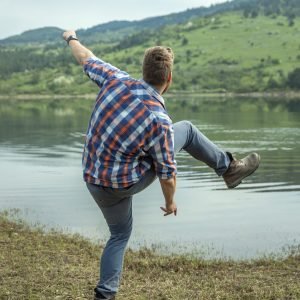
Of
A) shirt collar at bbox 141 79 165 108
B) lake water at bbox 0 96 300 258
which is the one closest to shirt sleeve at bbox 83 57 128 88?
shirt collar at bbox 141 79 165 108

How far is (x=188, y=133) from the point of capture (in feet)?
21.1

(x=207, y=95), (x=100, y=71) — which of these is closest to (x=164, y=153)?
(x=100, y=71)

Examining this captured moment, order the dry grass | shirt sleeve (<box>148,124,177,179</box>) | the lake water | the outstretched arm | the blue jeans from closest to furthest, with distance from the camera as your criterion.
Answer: shirt sleeve (<box>148,124,177,179</box>)
the blue jeans
the outstretched arm
the dry grass
the lake water

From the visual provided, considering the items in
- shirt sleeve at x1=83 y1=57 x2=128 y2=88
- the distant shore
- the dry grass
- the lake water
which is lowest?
the distant shore

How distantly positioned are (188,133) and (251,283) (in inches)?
116

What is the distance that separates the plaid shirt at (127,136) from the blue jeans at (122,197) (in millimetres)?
159

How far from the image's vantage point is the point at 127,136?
596 cm

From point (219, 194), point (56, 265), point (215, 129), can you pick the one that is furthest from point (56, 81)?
point (56, 265)

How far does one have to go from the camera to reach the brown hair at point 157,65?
19.5ft

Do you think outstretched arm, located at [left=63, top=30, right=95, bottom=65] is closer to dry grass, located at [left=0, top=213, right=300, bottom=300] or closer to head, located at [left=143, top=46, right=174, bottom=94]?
head, located at [left=143, top=46, right=174, bottom=94]

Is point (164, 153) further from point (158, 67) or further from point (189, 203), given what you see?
point (189, 203)

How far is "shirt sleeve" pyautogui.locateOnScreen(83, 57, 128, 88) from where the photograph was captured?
633 cm

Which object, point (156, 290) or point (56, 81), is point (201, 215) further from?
point (56, 81)

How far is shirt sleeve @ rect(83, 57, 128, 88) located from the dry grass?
275 centimetres
